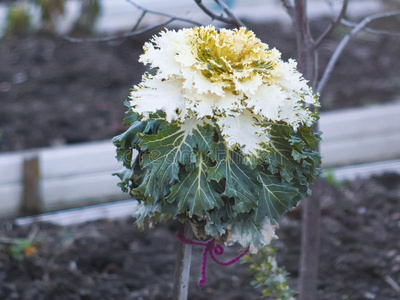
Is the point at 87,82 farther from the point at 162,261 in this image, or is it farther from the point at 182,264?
the point at 182,264

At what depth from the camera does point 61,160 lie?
295cm

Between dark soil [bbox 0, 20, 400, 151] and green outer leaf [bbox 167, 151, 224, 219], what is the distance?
2.43 metres

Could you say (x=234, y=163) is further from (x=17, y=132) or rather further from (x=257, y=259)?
(x=17, y=132)

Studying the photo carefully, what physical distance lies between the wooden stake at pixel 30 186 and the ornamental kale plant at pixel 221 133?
178 centimetres

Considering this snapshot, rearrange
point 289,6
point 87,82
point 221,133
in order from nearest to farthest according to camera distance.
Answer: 1. point 221,133
2. point 289,6
3. point 87,82

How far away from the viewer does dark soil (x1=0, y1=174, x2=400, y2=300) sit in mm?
2270

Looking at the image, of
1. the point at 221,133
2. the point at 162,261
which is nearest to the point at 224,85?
the point at 221,133

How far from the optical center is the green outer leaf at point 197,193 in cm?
120

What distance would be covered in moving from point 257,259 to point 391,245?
3.84ft

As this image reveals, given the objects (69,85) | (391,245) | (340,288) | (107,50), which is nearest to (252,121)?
(340,288)

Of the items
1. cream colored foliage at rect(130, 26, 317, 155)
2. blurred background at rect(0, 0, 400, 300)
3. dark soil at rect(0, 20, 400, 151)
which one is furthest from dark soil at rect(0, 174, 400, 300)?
cream colored foliage at rect(130, 26, 317, 155)

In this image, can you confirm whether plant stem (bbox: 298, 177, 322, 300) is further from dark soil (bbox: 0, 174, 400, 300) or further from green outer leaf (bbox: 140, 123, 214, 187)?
green outer leaf (bbox: 140, 123, 214, 187)

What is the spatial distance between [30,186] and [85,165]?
323 millimetres

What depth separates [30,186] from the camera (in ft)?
9.53
